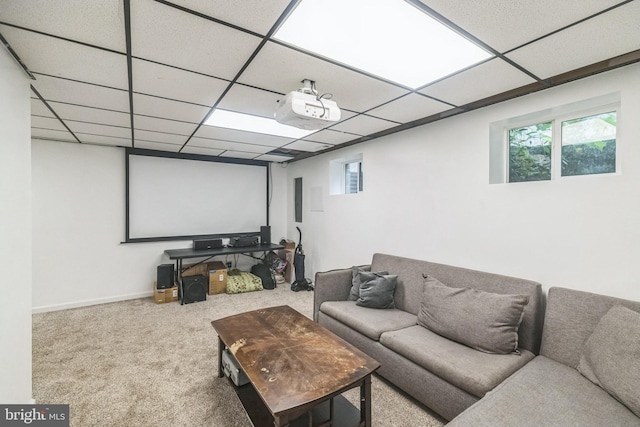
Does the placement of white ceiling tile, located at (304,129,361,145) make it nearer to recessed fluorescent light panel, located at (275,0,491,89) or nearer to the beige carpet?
recessed fluorescent light panel, located at (275,0,491,89)

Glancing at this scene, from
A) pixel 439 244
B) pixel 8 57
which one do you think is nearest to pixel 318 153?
pixel 439 244

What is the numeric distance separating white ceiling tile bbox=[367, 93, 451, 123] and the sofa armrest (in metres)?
1.70

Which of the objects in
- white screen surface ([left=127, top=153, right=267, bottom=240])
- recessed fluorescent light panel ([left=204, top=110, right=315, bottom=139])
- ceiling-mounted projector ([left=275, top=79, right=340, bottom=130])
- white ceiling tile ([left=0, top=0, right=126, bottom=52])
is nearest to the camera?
white ceiling tile ([left=0, top=0, right=126, bottom=52])

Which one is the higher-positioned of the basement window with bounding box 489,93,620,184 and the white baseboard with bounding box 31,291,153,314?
the basement window with bounding box 489,93,620,184

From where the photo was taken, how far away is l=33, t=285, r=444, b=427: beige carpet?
1.85 meters

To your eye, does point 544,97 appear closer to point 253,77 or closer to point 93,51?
point 253,77

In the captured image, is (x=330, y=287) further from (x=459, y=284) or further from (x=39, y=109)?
(x=39, y=109)

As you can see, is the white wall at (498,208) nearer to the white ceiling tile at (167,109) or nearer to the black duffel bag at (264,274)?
the black duffel bag at (264,274)

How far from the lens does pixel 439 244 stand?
9.16 feet

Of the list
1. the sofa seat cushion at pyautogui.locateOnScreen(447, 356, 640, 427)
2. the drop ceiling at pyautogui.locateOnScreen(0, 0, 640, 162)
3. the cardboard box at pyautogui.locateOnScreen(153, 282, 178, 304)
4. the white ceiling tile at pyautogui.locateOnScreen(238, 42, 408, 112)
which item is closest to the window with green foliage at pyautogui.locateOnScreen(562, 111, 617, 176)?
the drop ceiling at pyautogui.locateOnScreen(0, 0, 640, 162)

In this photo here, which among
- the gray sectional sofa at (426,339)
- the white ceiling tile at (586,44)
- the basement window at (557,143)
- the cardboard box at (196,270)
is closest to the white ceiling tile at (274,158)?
the cardboard box at (196,270)

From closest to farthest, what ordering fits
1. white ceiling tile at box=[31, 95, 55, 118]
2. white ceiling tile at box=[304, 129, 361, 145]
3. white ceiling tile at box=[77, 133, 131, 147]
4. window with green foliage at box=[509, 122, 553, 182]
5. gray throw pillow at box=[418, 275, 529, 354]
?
gray throw pillow at box=[418, 275, 529, 354], window with green foliage at box=[509, 122, 553, 182], white ceiling tile at box=[31, 95, 55, 118], white ceiling tile at box=[304, 129, 361, 145], white ceiling tile at box=[77, 133, 131, 147]

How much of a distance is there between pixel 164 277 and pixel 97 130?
6.78ft

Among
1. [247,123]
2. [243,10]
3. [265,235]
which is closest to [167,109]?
[247,123]
